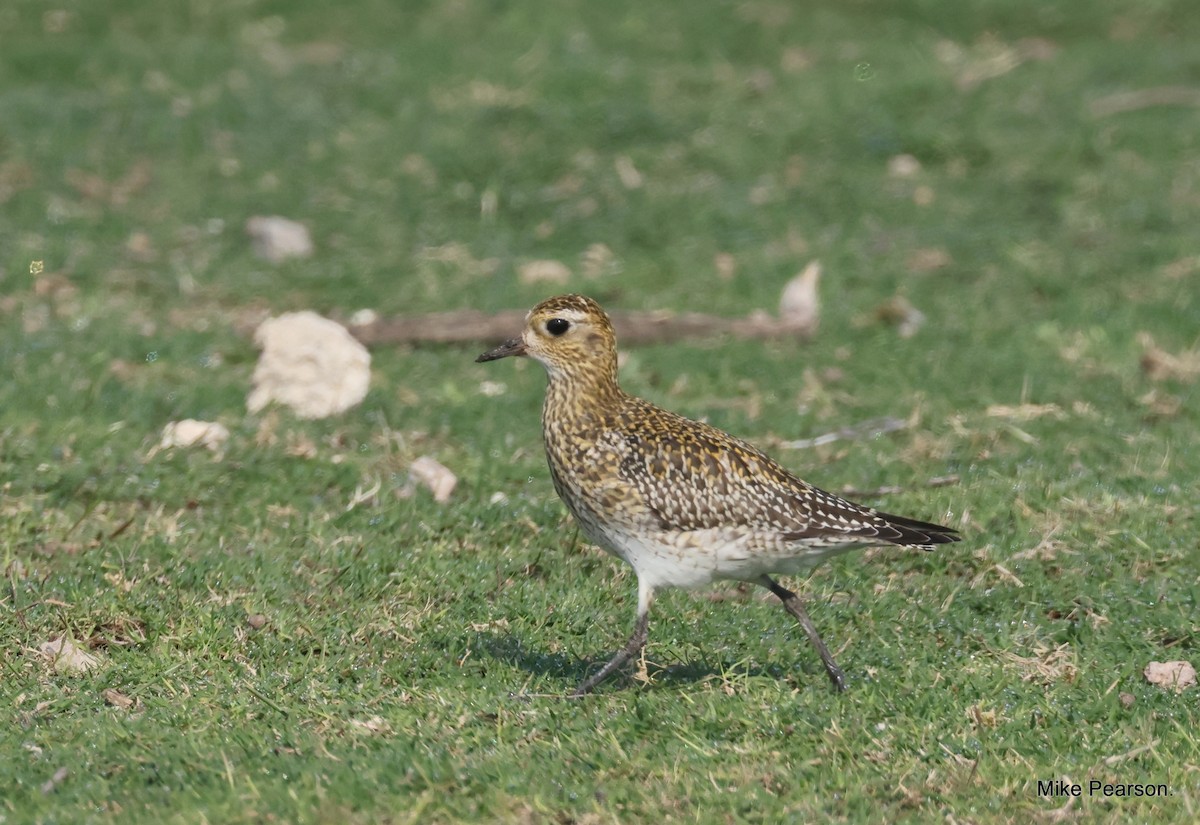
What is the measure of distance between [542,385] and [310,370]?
5.85 ft

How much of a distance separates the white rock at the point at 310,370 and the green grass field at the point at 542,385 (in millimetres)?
256

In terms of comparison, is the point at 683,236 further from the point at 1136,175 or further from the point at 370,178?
the point at 1136,175

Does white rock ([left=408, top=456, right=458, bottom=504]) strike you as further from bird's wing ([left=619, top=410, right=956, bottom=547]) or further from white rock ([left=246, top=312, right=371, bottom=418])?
bird's wing ([left=619, top=410, right=956, bottom=547])

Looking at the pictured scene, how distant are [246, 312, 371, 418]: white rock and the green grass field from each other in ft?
0.84

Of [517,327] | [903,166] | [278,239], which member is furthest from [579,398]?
[903,166]

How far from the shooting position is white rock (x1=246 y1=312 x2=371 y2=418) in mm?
10992

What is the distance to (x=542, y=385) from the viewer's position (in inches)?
475

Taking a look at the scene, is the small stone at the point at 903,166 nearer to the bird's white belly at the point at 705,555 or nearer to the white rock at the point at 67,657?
the bird's white belly at the point at 705,555

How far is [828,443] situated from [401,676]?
4169 millimetres

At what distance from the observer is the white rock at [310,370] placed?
11.0m

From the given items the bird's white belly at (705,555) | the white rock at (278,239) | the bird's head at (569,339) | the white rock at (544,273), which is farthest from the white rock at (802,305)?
the bird's white belly at (705,555)

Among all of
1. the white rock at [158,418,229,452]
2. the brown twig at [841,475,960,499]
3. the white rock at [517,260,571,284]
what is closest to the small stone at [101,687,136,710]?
the white rock at [158,418,229,452]

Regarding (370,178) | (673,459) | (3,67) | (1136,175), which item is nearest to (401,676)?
(673,459)

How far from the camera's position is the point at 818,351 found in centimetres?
1272
